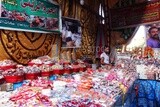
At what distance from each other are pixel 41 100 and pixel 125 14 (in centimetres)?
651

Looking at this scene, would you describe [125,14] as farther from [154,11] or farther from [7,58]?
[7,58]

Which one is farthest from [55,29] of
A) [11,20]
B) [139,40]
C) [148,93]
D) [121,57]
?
[139,40]

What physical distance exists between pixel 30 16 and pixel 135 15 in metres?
4.71

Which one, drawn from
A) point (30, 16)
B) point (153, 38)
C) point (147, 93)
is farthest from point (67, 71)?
point (153, 38)

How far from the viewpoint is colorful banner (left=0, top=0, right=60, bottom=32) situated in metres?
3.29

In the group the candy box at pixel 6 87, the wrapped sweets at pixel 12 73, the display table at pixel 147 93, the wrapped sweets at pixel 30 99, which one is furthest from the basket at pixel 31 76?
the display table at pixel 147 93

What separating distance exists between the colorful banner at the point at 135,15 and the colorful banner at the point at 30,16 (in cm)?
368

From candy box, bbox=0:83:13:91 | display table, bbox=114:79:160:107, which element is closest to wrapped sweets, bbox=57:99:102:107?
candy box, bbox=0:83:13:91

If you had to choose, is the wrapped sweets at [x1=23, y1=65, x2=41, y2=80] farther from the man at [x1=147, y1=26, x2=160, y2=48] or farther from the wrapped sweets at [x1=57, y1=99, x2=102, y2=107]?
the man at [x1=147, y1=26, x2=160, y2=48]

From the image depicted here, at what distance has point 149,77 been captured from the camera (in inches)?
210

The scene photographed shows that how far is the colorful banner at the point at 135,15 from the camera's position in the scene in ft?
23.9

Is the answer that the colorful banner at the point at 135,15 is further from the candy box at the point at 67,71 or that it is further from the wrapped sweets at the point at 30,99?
the wrapped sweets at the point at 30,99

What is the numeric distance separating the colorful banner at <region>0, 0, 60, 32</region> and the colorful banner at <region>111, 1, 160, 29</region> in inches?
145

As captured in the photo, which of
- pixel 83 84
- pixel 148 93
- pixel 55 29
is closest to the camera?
pixel 83 84
